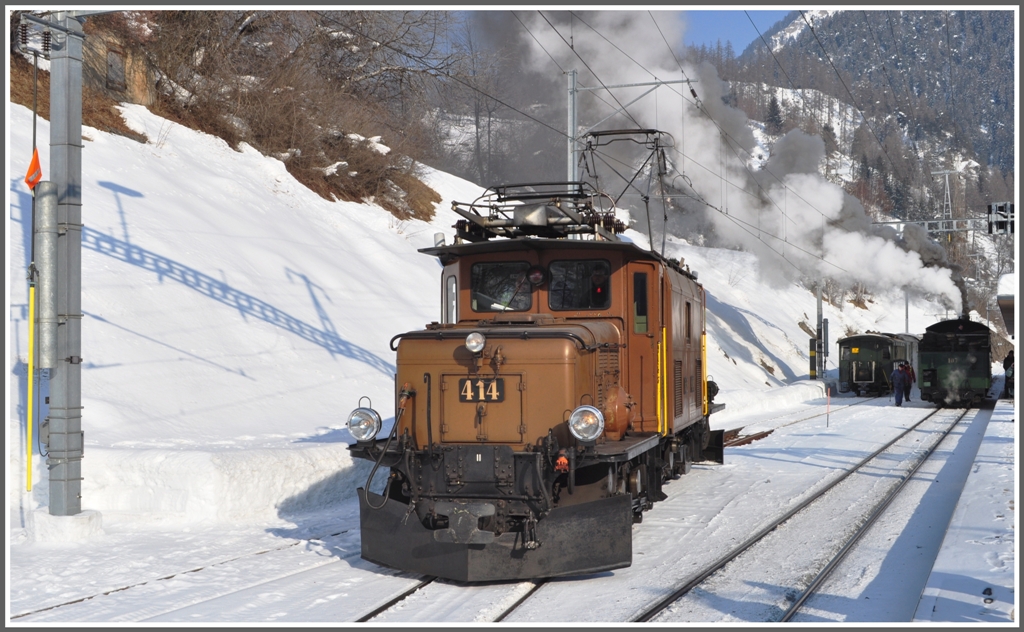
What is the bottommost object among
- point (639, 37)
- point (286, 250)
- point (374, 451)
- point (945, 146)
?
point (374, 451)

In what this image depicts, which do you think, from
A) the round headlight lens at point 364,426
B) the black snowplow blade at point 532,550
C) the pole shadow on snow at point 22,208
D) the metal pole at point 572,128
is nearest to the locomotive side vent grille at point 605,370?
the black snowplow blade at point 532,550

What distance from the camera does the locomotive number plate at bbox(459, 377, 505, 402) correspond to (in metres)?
8.00

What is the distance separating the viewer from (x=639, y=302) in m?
9.15

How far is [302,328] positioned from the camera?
687 inches

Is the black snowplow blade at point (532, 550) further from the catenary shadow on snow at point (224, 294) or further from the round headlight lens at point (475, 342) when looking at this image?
the catenary shadow on snow at point (224, 294)

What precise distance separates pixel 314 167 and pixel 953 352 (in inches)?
918

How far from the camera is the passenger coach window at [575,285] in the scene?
8.98 m

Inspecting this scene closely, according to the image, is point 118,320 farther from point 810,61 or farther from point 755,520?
point 810,61

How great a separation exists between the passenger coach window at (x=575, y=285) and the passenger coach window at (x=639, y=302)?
0.30 meters

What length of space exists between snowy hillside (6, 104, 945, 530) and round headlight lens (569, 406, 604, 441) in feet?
15.6

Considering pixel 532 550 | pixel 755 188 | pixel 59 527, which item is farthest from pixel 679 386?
pixel 755 188

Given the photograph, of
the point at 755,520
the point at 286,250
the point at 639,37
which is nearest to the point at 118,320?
the point at 286,250

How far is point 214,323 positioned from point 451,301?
778cm

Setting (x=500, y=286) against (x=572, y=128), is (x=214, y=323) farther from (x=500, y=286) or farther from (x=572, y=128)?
(x=500, y=286)
